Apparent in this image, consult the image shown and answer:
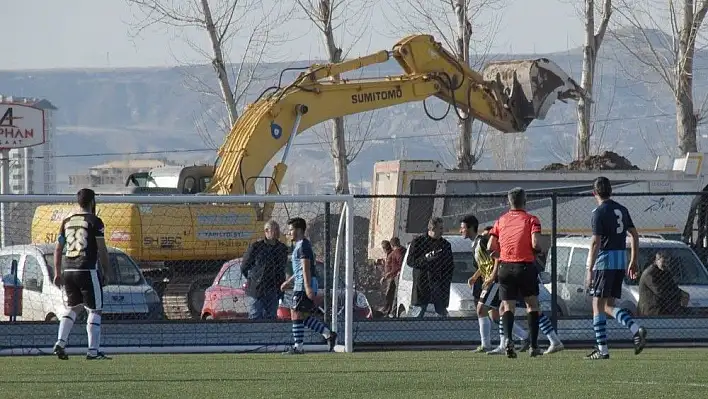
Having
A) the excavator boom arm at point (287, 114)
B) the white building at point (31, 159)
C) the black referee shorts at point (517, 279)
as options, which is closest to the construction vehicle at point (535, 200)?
the excavator boom arm at point (287, 114)

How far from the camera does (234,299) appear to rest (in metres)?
20.8

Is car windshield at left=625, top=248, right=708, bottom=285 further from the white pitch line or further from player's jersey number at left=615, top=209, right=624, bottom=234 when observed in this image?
the white pitch line

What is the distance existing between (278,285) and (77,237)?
369cm

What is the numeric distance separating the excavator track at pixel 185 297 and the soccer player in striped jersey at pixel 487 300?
5986mm

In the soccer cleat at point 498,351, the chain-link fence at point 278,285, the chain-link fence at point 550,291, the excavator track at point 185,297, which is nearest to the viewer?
the soccer cleat at point 498,351

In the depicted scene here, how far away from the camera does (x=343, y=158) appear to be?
41.0 metres

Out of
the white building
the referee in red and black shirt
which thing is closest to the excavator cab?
the white building

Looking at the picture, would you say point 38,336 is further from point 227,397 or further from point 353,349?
point 227,397

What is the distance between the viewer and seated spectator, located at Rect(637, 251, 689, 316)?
20875mm

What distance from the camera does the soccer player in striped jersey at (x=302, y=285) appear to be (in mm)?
17781

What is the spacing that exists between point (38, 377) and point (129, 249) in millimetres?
10412

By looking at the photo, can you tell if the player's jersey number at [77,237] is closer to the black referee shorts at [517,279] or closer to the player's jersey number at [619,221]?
the black referee shorts at [517,279]

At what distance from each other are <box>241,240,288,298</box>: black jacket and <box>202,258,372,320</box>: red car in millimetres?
518

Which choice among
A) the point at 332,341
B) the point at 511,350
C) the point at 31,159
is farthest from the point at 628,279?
the point at 31,159
